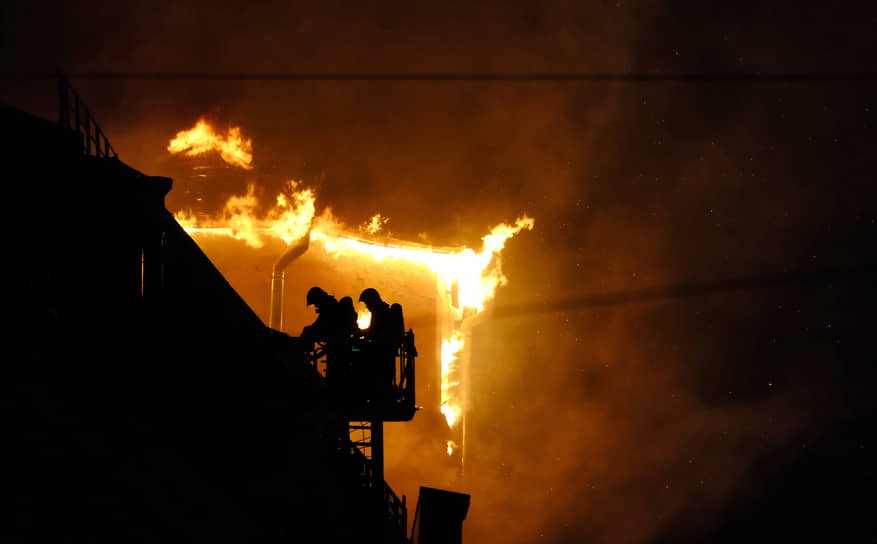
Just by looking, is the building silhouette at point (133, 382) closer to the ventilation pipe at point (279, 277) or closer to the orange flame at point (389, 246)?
the ventilation pipe at point (279, 277)

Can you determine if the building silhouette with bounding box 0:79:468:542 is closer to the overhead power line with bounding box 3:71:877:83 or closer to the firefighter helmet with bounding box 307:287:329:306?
the firefighter helmet with bounding box 307:287:329:306

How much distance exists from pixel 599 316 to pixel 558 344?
1.67m

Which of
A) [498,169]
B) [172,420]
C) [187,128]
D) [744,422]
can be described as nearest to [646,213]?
[498,169]

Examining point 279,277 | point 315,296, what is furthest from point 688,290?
point 315,296

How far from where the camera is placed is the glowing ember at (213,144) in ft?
61.0

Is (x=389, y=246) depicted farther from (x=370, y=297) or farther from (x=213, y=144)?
(x=370, y=297)

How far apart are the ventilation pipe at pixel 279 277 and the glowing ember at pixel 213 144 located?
2622 millimetres

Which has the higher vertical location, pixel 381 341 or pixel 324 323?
pixel 324 323

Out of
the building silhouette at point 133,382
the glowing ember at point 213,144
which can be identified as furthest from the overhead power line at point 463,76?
the building silhouette at point 133,382

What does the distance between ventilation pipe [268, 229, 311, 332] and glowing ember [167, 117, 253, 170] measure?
2.62 meters

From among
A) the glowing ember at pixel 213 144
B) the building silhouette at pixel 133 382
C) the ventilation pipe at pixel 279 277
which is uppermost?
the glowing ember at pixel 213 144

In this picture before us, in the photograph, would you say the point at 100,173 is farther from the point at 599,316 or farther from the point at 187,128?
the point at 599,316

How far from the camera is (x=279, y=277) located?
18.7m

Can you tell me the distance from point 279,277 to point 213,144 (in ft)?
13.5
